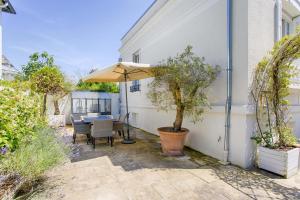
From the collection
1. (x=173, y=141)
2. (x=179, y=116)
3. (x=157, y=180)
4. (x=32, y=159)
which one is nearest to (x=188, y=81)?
(x=179, y=116)

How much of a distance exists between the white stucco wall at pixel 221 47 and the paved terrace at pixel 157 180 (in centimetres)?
65

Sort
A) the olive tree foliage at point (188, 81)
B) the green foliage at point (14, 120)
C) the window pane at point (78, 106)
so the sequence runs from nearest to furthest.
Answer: the green foliage at point (14, 120) → the olive tree foliage at point (188, 81) → the window pane at point (78, 106)

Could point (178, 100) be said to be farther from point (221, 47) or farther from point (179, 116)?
point (221, 47)

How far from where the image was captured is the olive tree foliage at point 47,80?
9.95 m

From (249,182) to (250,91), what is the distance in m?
2.09

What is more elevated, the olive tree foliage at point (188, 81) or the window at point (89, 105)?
the olive tree foliage at point (188, 81)

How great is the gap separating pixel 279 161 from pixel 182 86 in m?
2.82

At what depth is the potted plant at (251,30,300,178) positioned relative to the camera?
12.8 ft

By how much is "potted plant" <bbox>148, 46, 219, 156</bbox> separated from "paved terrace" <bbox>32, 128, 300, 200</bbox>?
0.55 metres

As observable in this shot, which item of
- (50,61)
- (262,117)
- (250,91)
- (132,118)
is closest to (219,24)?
(250,91)

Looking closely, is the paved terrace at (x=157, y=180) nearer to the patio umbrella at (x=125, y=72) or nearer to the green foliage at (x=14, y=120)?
the green foliage at (x=14, y=120)

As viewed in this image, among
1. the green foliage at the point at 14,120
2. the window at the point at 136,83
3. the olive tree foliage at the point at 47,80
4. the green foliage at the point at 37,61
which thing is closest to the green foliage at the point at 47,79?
the olive tree foliage at the point at 47,80

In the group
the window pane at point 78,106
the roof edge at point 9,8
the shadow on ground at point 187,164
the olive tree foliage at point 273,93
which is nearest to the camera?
the shadow on ground at point 187,164

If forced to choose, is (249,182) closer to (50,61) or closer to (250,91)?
(250,91)
